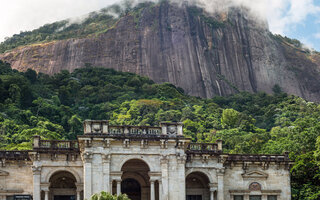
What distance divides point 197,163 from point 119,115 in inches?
2271

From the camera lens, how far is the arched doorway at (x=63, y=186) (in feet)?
128

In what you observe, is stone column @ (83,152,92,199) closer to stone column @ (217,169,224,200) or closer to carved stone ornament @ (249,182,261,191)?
stone column @ (217,169,224,200)

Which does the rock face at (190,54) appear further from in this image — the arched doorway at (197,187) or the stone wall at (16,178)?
the stone wall at (16,178)

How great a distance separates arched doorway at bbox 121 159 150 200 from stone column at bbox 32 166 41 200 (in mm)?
6601

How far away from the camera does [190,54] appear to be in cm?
14162

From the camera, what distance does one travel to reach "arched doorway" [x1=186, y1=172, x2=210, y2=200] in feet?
134

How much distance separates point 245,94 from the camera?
5217 inches

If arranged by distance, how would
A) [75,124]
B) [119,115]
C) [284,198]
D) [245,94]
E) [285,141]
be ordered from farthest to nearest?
[245,94], [119,115], [75,124], [285,141], [284,198]

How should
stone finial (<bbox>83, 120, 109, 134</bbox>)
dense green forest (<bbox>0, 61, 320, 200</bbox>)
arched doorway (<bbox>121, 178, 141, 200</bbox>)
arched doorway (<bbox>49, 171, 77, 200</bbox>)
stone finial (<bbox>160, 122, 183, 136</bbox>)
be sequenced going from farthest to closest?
dense green forest (<bbox>0, 61, 320, 200</bbox>)
arched doorway (<bbox>121, 178, 141, 200</bbox>)
arched doorway (<bbox>49, 171, 77, 200</bbox>)
stone finial (<bbox>160, 122, 183, 136</bbox>)
stone finial (<bbox>83, 120, 109, 134</bbox>)

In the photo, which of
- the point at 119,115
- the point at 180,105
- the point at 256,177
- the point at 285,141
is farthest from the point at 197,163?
the point at 180,105

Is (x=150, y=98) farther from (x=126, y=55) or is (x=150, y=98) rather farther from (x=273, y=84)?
(x=273, y=84)

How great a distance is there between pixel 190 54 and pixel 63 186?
10524 centimetres

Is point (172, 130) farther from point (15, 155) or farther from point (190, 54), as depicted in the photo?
→ point (190, 54)

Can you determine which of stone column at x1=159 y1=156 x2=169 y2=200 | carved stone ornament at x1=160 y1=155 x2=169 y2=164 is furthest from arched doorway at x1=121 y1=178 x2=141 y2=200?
carved stone ornament at x1=160 y1=155 x2=169 y2=164
